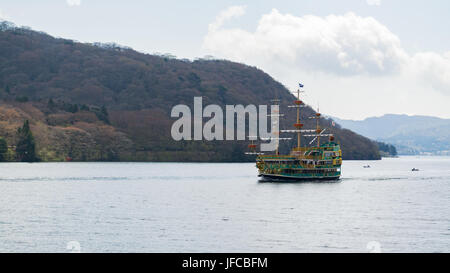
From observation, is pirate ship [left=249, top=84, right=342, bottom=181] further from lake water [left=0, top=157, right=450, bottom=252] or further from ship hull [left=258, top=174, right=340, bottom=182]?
lake water [left=0, top=157, right=450, bottom=252]

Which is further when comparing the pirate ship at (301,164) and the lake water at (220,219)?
the pirate ship at (301,164)

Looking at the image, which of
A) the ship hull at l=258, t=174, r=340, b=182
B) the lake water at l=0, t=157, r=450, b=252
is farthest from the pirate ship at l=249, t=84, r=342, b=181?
the lake water at l=0, t=157, r=450, b=252

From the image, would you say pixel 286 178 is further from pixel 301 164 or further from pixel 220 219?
pixel 220 219

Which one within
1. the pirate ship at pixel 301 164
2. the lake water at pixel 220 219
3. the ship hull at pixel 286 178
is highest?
the pirate ship at pixel 301 164

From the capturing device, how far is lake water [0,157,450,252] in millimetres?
50594

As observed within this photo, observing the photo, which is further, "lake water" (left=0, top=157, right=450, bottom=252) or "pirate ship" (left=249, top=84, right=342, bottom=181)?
"pirate ship" (left=249, top=84, right=342, bottom=181)

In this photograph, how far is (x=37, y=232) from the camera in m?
56.2

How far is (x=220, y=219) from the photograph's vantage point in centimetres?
6588

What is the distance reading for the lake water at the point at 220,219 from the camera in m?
50.6

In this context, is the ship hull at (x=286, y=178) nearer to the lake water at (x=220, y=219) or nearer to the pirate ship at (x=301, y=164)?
the pirate ship at (x=301, y=164)

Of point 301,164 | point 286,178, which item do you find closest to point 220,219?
point 286,178

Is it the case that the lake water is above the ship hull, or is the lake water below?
below

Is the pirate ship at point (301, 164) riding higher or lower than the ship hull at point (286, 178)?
higher

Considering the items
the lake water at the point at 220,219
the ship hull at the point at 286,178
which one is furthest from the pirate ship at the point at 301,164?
the lake water at the point at 220,219
